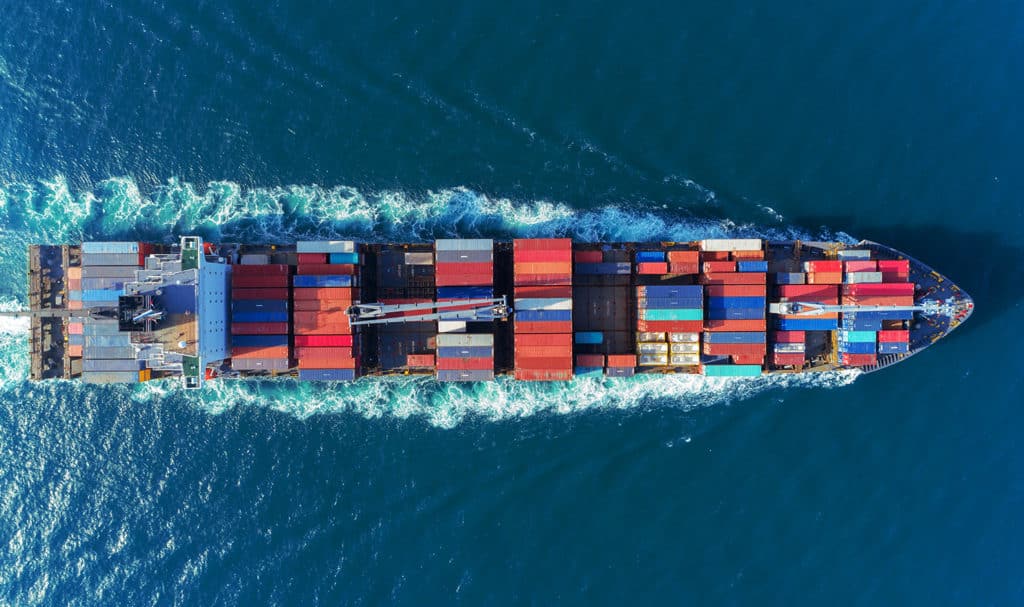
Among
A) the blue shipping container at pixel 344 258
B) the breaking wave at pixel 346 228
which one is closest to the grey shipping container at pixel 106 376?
the breaking wave at pixel 346 228

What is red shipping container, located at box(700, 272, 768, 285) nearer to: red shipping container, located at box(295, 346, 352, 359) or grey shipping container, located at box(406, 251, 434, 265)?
grey shipping container, located at box(406, 251, 434, 265)

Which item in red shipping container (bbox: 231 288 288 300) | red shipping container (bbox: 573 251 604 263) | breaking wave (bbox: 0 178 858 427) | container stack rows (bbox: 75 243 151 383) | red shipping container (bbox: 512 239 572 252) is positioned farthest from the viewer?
breaking wave (bbox: 0 178 858 427)

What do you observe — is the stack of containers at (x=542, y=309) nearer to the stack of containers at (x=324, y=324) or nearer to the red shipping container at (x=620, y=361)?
the red shipping container at (x=620, y=361)

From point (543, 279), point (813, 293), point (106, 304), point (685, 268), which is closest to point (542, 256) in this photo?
point (543, 279)

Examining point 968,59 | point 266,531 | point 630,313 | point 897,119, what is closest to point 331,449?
point 266,531

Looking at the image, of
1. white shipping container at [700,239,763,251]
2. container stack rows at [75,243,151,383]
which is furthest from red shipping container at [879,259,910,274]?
container stack rows at [75,243,151,383]

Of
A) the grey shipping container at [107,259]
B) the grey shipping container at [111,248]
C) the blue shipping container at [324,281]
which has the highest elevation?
the grey shipping container at [111,248]
